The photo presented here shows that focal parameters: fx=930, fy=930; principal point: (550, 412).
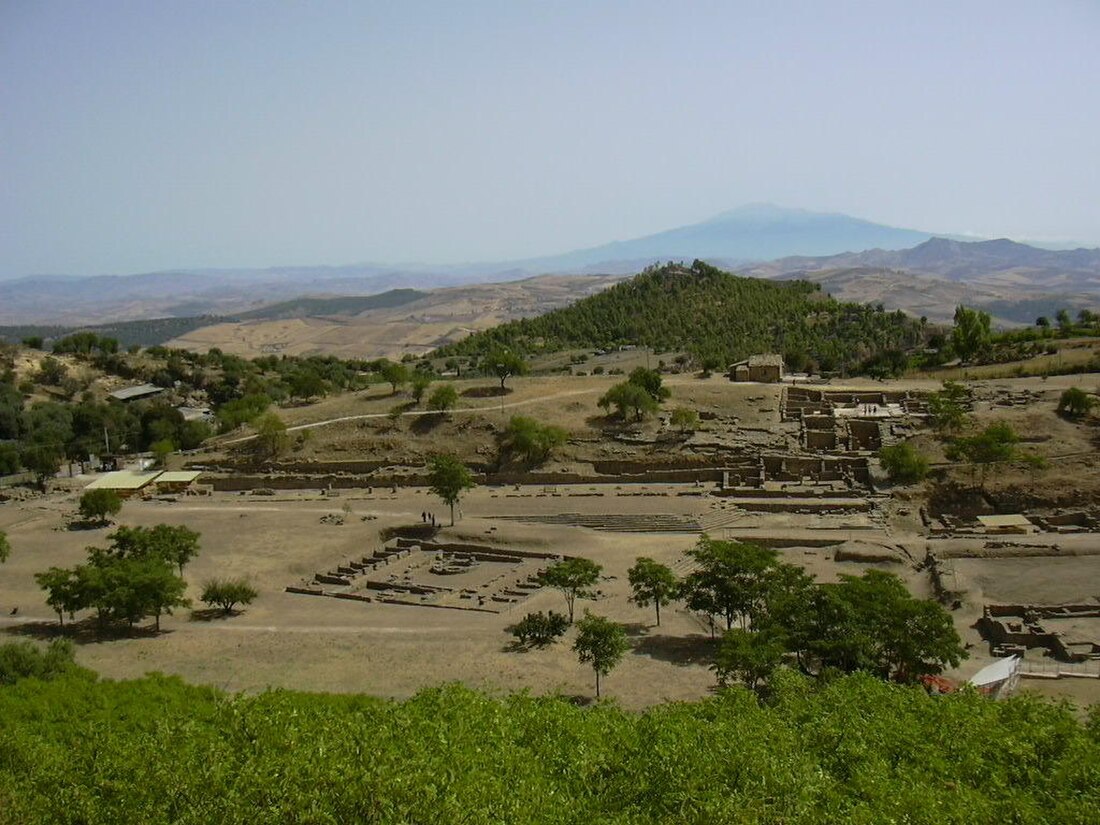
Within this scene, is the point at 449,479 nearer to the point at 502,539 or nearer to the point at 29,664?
the point at 502,539

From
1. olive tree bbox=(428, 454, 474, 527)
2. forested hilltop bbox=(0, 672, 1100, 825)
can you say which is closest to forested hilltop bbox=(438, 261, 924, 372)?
olive tree bbox=(428, 454, 474, 527)

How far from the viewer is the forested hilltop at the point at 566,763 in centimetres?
1248

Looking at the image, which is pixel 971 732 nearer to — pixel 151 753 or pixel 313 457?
pixel 151 753

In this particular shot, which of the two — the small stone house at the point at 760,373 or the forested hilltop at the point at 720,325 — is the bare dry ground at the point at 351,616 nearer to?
the small stone house at the point at 760,373

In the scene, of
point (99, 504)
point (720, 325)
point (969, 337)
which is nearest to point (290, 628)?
point (99, 504)

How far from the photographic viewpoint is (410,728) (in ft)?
52.5

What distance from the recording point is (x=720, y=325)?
90000 mm

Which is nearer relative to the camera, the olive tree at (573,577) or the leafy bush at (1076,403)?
the olive tree at (573,577)

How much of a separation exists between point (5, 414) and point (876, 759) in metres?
69.4

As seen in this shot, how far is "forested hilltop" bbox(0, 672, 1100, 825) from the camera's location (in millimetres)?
12484

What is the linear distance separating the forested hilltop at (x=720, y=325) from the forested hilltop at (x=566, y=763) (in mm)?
52294

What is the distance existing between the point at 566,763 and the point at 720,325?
256 ft

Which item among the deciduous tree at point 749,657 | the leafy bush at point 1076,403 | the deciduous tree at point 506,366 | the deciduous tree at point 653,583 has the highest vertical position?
the deciduous tree at point 506,366

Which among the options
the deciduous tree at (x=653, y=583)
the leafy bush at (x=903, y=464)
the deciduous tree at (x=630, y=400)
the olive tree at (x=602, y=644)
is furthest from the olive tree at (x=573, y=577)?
the deciduous tree at (x=630, y=400)
